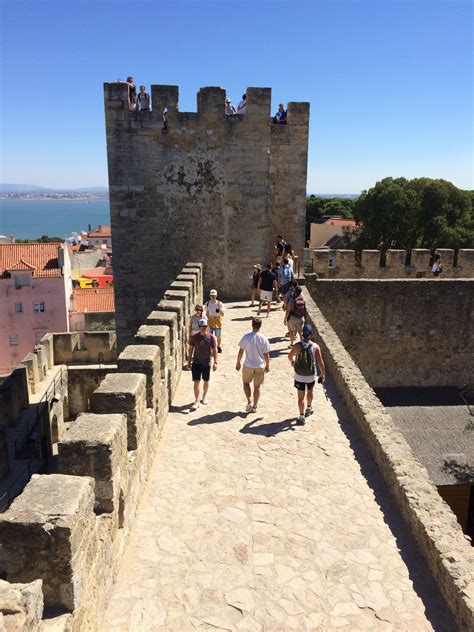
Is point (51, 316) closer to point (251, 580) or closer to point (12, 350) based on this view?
point (12, 350)

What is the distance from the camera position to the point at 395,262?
1587 centimetres

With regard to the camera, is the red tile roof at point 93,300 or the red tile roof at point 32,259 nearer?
the red tile roof at point 32,259

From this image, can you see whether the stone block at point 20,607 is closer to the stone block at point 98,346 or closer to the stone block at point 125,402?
the stone block at point 125,402

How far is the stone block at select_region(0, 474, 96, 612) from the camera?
307 centimetres

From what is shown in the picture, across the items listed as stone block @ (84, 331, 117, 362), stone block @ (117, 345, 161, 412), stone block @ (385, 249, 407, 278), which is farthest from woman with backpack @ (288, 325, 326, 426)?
stone block @ (84, 331, 117, 362)

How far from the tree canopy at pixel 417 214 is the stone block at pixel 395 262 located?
44.9ft

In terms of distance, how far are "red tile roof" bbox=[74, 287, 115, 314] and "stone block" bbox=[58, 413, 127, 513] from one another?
114ft

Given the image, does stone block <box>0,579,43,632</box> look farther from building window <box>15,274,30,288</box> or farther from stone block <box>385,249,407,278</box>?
building window <box>15,274,30,288</box>

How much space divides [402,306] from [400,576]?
10.8 metres

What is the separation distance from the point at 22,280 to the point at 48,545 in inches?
1459

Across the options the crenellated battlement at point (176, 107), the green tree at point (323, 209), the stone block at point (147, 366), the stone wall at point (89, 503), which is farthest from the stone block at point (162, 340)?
the green tree at point (323, 209)

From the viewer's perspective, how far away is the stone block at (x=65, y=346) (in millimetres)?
19594

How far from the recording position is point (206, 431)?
6.55 metres

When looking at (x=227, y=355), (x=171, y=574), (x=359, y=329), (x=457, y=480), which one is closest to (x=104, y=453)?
(x=171, y=574)
